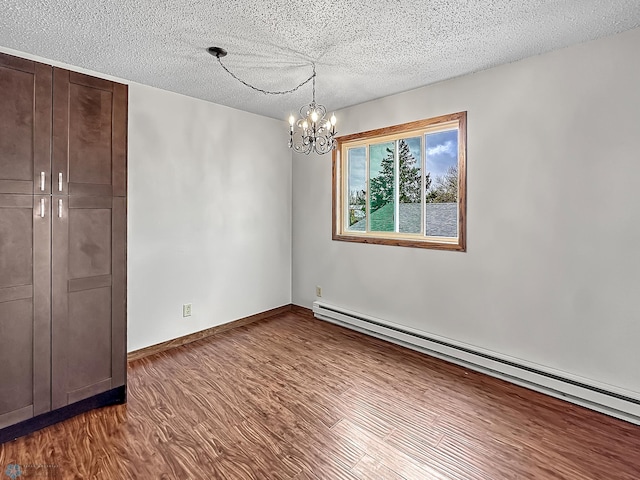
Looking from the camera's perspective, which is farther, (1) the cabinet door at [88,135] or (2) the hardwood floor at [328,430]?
(1) the cabinet door at [88,135]

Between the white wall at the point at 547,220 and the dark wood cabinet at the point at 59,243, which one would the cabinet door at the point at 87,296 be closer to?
the dark wood cabinet at the point at 59,243

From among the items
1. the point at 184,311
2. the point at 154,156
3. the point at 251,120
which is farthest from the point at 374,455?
the point at 251,120

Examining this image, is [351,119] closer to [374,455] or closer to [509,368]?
[509,368]

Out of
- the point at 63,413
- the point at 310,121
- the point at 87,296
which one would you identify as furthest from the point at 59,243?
the point at 310,121

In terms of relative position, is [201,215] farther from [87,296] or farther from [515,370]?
[515,370]

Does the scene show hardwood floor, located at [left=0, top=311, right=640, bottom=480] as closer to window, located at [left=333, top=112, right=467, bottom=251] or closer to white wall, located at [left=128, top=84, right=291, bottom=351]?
white wall, located at [left=128, top=84, right=291, bottom=351]

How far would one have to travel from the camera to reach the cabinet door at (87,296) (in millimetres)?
2084

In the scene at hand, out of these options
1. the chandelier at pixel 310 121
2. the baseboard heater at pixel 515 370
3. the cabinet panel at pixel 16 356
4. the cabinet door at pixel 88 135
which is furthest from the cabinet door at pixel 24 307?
the baseboard heater at pixel 515 370

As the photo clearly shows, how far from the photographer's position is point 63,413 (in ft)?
7.06

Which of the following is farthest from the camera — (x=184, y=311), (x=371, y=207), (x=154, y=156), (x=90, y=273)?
(x=371, y=207)

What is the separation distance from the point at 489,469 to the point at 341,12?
265cm

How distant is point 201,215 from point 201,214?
0.01 metres

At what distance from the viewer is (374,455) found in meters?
1.89

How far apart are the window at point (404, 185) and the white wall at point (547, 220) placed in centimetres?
12
